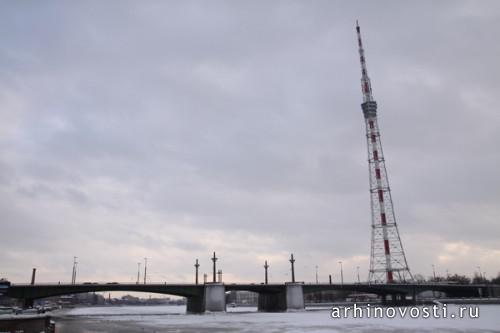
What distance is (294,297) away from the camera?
420 feet

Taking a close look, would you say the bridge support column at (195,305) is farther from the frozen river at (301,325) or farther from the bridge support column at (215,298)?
the frozen river at (301,325)

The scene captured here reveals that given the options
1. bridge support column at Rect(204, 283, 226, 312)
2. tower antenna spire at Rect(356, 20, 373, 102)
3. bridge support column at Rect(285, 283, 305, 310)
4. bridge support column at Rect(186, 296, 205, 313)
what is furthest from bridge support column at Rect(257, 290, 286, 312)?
tower antenna spire at Rect(356, 20, 373, 102)

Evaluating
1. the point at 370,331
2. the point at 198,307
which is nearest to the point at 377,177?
the point at 198,307

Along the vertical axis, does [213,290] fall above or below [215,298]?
above

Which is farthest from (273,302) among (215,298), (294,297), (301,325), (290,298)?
(301,325)

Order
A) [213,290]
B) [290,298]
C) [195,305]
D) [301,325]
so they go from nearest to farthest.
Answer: [301,325], [213,290], [290,298], [195,305]

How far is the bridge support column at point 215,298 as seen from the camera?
118 meters

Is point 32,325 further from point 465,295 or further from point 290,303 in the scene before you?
point 465,295

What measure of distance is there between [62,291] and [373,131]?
11837 centimetres

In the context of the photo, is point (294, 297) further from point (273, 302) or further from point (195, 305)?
point (195, 305)

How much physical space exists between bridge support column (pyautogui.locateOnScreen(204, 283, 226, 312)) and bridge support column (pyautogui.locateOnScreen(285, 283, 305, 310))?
20.4 m

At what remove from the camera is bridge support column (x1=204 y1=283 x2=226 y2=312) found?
118 metres

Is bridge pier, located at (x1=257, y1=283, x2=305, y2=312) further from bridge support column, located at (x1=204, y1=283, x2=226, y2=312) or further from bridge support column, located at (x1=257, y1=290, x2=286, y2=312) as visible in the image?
bridge support column, located at (x1=204, y1=283, x2=226, y2=312)

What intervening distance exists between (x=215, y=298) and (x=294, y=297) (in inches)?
956
